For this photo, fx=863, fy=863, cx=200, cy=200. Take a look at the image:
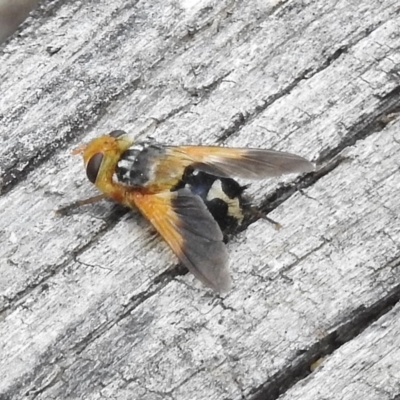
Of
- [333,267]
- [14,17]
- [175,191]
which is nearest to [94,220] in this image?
[175,191]

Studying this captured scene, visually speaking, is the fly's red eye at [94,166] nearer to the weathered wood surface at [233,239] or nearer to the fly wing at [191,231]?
the weathered wood surface at [233,239]

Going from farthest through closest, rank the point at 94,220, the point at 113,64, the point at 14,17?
the point at 14,17 → the point at 113,64 → the point at 94,220

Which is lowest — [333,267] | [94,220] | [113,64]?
[333,267]

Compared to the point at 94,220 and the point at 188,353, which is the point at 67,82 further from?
the point at 188,353

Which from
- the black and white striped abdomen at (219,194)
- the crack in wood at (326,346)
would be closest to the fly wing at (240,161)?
the black and white striped abdomen at (219,194)

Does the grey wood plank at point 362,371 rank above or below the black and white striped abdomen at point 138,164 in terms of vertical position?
below
